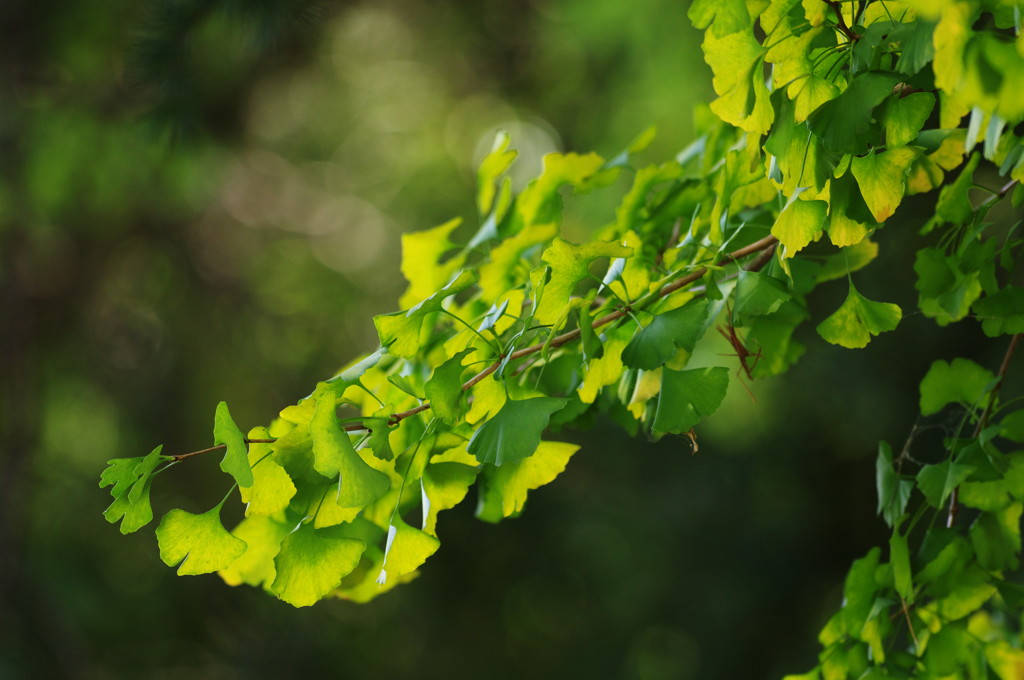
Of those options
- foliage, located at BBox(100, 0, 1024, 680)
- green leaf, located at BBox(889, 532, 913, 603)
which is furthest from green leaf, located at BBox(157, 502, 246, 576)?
green leaf, located at BBox(889, 532, 913, 603)

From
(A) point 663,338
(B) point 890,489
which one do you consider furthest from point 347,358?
(A) point 663,338

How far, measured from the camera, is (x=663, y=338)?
1.22 feet

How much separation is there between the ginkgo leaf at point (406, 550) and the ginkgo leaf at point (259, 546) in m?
0.10

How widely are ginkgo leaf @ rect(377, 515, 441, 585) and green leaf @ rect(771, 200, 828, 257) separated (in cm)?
19

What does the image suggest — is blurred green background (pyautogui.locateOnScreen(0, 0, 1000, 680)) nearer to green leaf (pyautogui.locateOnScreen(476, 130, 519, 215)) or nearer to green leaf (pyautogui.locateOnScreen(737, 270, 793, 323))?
green leaf (pyautogui.locateOnScreen(476, 130, 519, 215))

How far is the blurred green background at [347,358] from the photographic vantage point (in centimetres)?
191

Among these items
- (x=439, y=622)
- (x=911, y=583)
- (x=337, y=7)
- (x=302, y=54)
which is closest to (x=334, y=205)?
(x=302, y=54)

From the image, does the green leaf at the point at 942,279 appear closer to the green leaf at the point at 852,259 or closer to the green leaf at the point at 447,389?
the green leaf at the point at 852,259

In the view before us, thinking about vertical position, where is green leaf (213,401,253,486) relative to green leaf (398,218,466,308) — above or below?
above

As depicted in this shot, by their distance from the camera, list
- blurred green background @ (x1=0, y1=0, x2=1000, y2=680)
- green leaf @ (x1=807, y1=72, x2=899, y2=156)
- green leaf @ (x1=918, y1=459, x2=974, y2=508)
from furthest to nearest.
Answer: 1. blurred green background @ (x1=0, y1=0, x2=1000, y2=680)
2. green leaf @ (x1=918, y1=459, x2=974, y2=508)
3. green leaf @ (x1=807, y1=72, x2=899, y2=156)

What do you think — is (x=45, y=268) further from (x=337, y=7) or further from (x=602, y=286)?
(x=602, y=286)

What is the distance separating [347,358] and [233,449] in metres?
2.43

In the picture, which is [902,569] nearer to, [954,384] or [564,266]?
[954,384]

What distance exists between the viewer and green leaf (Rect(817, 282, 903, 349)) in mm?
424
